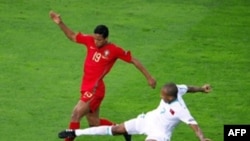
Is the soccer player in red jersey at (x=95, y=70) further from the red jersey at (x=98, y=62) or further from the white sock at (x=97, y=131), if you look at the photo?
the white sock at (x=97, y=131)

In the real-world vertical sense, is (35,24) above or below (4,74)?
above

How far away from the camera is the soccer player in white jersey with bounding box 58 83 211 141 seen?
17.4m

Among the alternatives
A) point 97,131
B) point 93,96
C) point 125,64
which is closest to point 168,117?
point 97,131

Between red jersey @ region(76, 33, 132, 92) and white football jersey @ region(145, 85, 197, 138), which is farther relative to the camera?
red jersey @ region(76, 33, 132, 92)

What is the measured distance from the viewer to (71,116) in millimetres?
18766

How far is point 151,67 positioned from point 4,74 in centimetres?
305

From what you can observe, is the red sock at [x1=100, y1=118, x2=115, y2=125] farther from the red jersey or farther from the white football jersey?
the white football jersey

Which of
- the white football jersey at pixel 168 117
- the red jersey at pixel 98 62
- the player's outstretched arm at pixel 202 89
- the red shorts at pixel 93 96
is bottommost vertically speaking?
the white football jersey at pixel 168 117

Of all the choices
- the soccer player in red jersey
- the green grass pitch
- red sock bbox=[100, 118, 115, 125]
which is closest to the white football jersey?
the soccer player in red jersey

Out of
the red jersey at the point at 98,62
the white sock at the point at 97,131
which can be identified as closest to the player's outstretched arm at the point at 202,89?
the red jersey at the point at 98,62

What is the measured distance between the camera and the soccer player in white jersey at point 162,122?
17.4m

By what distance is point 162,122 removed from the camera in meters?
17.7

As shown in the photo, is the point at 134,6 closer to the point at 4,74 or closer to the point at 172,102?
the point at 4,74

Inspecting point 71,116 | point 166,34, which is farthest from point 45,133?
point 166,34
